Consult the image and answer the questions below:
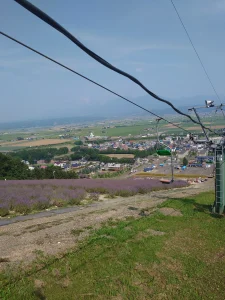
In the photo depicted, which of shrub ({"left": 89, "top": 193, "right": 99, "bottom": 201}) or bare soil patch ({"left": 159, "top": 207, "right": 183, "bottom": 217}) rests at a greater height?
bare soil patch ({"left": 159, "top": 207, "right": 183, "bottom": 217})

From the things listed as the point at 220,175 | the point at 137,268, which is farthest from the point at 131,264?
the point at 220,175

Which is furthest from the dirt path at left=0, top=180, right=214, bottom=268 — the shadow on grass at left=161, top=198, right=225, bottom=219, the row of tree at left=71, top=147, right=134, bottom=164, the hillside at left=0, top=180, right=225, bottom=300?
the row of tree at left=71, top=147, right=134, bottom=164

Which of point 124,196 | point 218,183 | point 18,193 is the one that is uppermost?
point 218,183

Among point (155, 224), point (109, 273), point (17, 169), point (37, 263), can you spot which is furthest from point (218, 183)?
point (17, 169)

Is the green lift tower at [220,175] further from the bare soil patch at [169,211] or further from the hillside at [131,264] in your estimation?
the bare soil patch at [169,211]

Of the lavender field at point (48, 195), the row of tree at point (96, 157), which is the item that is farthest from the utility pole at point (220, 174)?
the row of tree at point (96, 157)

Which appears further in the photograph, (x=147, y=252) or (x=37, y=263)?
(x=147, y=252)

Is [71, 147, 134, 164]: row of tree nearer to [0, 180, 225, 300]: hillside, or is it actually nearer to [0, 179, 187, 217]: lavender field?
[0, 179, 187, 217]: lavender field

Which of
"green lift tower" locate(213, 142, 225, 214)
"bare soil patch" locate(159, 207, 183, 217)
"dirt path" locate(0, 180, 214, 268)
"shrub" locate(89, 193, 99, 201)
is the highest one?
"green lift tower" locate(213, 142, 225, 214)

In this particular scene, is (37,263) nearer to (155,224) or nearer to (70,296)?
(70,296)
